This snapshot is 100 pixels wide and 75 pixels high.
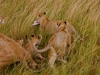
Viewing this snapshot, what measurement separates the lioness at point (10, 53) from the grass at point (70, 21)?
13 cm

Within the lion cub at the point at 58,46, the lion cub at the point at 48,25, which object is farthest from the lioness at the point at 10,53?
the lion cub at the point at 48,25

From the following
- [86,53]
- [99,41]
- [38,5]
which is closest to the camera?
[86,53]

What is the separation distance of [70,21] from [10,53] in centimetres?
132

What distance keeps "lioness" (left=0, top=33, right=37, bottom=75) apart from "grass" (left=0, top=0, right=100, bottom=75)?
0.13 m

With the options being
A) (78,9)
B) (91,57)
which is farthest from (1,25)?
(91,57)

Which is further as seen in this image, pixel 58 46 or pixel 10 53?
pixel 58 46

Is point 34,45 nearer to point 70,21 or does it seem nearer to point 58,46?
point 58,46

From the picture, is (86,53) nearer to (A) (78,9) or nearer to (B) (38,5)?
(A) (78,9)

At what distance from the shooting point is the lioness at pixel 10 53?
4.26 meters

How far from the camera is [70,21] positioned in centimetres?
536

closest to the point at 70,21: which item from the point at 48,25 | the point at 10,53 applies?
the point at 48,25

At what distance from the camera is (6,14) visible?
18.7 feet

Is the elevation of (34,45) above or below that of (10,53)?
below

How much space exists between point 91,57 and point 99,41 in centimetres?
43
